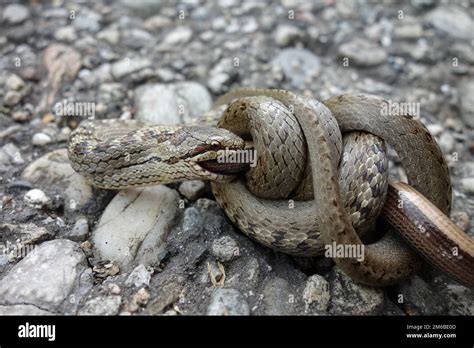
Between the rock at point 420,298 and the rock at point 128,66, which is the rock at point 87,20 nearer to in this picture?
the rock at point 128,66

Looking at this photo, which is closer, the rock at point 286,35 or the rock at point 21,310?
the rock at point 21,310

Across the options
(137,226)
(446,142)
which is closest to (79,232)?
(137,226)

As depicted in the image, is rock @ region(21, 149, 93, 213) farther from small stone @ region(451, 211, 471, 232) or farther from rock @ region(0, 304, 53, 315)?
small stone @ region(451, 211, 471, 232)

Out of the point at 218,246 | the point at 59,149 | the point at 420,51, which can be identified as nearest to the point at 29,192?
the point at 59,149

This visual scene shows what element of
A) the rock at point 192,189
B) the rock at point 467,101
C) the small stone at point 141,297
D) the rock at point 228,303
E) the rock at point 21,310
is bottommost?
the rock at point 21,310

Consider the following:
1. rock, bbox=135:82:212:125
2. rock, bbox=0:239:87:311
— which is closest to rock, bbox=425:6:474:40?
rock, bbox=135:82:212:125

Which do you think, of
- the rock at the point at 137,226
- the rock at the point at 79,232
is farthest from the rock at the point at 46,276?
the rock at the point at 137,226

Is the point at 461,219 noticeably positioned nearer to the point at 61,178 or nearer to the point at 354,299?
the point at 354,299

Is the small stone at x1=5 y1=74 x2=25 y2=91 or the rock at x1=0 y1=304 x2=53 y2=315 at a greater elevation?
the small stone at x1=5 y1=74 x2=25 y2=91
